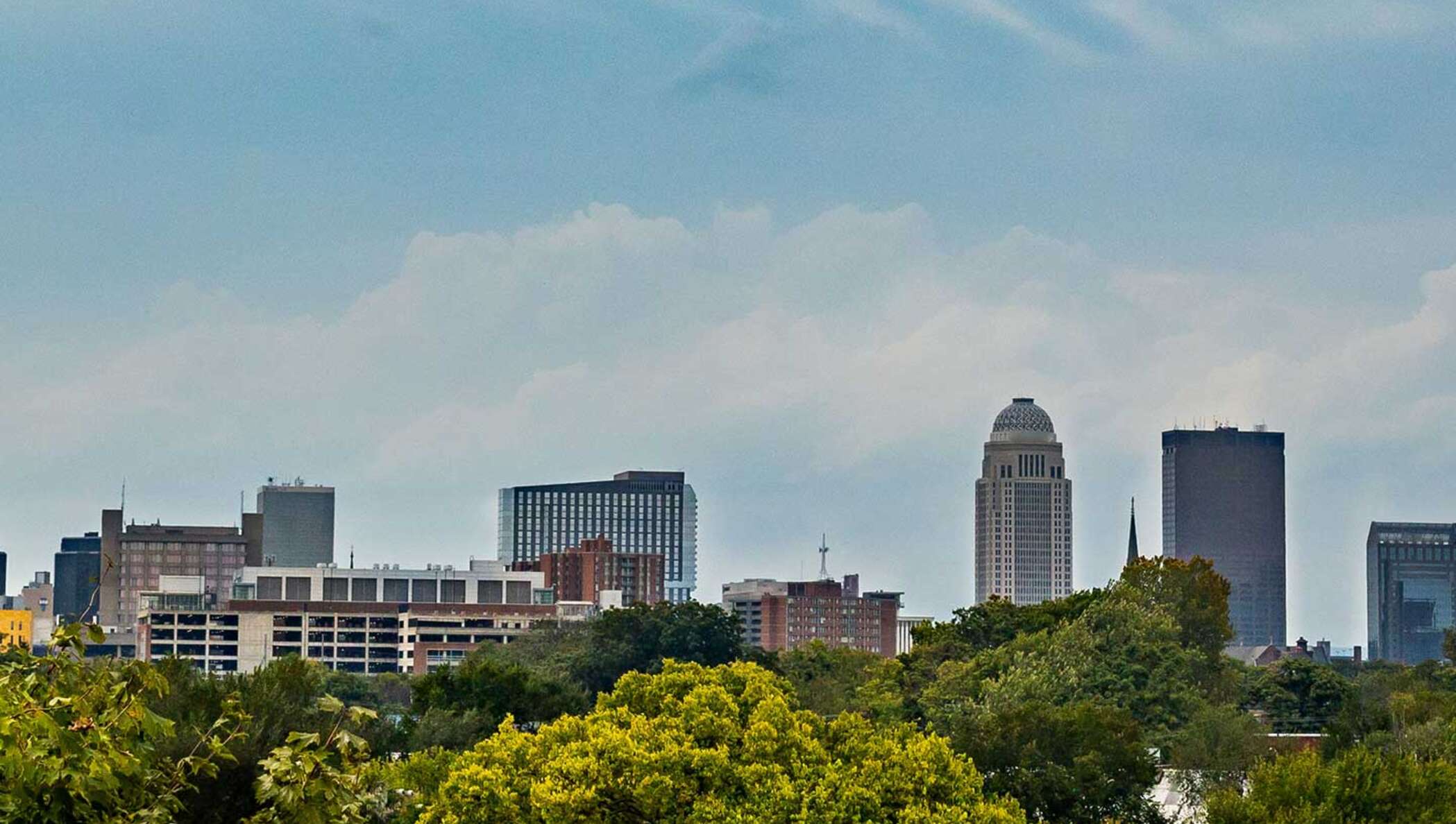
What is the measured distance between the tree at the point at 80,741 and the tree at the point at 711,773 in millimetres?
19538

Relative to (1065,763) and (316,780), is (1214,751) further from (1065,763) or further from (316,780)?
(316,780)

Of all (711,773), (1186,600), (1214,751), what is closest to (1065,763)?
(1214,751)

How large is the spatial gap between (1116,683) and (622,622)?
5256cm

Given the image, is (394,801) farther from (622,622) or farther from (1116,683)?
(622,622)

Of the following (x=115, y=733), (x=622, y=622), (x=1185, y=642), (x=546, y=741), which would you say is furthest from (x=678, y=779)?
(x=622, y=622)

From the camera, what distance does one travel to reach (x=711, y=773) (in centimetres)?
4459

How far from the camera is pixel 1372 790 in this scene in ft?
176

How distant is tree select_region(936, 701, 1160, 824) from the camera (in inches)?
2675

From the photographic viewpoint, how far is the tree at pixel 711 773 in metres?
44.0

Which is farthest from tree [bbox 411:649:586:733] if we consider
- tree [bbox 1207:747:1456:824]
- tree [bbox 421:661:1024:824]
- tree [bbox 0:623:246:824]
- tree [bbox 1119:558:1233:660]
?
tree [bbox 0:623:246:824]

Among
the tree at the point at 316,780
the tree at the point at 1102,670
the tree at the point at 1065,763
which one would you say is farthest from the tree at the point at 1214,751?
the tree at the point at 316,780

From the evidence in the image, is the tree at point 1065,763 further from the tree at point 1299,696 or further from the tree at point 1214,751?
the tree at point 1299,696

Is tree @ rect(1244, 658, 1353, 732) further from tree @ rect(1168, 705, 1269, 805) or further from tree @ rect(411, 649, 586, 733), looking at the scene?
tree @ rect(411, 649, 586, 733)

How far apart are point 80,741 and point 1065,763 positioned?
5345 centimetres
